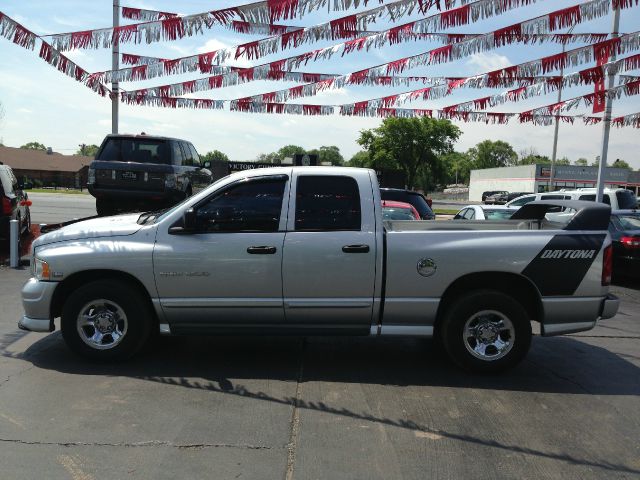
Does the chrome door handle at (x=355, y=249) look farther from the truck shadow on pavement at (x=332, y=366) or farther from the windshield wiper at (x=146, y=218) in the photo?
the windshield wiper at (x=146, y=218)

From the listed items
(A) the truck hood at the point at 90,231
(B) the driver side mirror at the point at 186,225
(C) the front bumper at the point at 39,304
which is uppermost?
(B) the driver side mirror at the point at 186,225

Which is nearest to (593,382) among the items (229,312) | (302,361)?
(302,361)

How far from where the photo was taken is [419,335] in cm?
523

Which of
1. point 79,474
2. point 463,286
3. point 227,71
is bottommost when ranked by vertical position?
point 79,474

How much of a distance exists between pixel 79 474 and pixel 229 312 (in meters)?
2.04

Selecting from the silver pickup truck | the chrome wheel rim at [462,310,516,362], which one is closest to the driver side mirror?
the silver pickup truck

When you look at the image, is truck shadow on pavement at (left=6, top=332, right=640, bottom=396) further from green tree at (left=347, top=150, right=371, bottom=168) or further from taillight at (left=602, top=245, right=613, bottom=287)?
green tree at (left=347, top=150, right=371, bottom=168)

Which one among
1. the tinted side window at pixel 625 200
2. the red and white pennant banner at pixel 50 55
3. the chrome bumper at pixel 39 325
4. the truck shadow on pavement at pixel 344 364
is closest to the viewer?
the truck shadow on pavement at pixel 344 364

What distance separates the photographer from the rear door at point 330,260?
511 cm

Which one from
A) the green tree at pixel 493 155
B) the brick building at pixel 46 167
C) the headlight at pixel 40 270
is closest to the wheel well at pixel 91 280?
the headlight at pixel 40 270

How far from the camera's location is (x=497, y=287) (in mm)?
5414

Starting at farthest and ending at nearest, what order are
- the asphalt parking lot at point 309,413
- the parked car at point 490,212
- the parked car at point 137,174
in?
the parked car at point 490,212 → the parked car at point 137,174 → the asphalt parking lot at point 309,413

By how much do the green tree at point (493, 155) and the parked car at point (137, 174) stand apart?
155m

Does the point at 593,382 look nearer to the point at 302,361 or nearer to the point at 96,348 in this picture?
the point at 302,361
